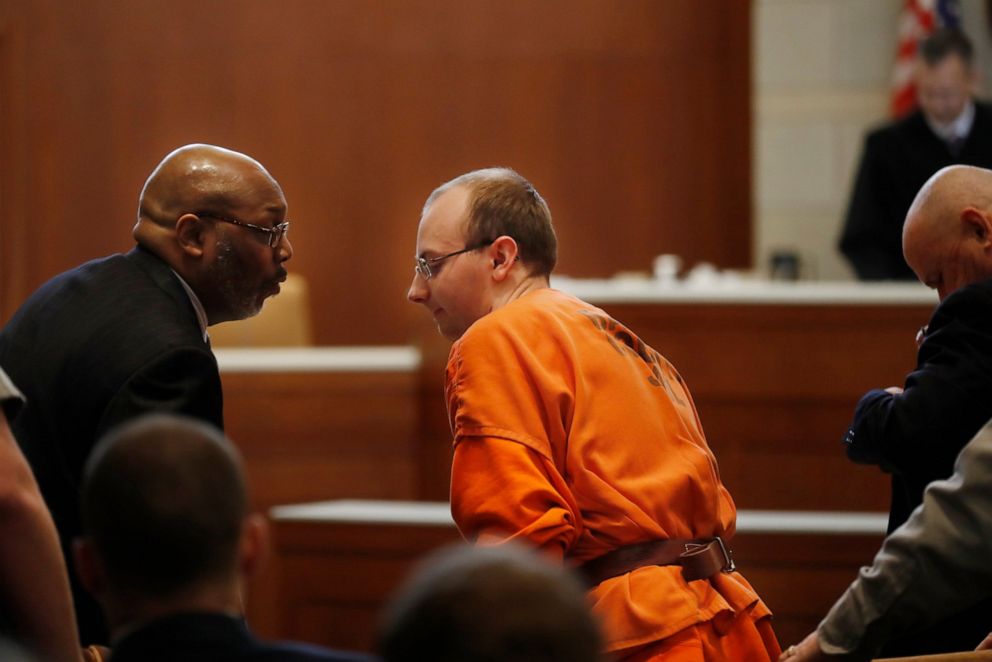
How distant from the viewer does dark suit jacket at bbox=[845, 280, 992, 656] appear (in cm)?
242

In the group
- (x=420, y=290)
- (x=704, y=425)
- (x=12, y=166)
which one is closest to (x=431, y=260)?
(x=420, y=290)

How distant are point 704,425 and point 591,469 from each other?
3.23 metres

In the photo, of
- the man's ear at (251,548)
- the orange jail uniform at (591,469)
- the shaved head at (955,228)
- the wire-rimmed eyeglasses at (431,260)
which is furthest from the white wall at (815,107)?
the man's ear at (251,548)

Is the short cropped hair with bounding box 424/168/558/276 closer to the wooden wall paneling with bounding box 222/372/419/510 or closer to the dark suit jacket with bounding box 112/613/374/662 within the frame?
the dark suit jacket with bounding box 112/613/374/662

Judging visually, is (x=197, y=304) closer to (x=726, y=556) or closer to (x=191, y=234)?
(x=191, y=234)

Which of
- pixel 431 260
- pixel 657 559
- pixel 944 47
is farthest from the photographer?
pixel 944 47

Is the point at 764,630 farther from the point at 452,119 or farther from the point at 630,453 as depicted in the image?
the point at 452,119

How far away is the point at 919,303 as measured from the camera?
5.39 meters

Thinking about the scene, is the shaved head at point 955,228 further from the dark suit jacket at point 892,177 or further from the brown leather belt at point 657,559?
the dark suit jacket at point 892,177

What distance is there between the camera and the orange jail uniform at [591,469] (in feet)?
7.47

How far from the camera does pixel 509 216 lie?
A: 101 inches

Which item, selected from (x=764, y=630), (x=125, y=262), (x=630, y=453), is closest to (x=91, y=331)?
(x=125, y=262)

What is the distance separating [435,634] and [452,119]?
7834 mm

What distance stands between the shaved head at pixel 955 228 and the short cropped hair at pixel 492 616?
1607 mm
